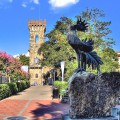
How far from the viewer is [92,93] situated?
1037cm

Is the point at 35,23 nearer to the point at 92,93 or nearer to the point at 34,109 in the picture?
the point at 34,109

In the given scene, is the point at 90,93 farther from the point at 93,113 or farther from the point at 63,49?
the point at 63,49

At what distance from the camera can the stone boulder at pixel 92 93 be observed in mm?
10211

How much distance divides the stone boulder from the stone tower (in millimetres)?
72471

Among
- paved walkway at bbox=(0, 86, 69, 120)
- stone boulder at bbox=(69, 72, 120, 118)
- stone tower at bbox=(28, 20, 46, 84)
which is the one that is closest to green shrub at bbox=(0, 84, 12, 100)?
paved walkway at bbox=(0, 86, 69, 120)

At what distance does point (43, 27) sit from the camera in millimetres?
85812

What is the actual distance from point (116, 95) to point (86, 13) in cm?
2235

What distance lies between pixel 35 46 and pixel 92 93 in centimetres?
7356

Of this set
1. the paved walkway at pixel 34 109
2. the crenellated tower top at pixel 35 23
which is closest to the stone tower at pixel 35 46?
the crenellated tower top at pixel 35 23

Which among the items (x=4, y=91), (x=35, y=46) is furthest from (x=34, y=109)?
(x=35, y=46)

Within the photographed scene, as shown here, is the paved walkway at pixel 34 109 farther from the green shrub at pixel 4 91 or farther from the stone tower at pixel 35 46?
the stone tower at pixel 35 46

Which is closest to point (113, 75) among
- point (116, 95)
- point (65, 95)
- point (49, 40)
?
point (116, 95)

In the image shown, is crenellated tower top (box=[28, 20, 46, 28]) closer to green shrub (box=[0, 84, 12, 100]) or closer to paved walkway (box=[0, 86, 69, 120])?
green shrub (box=[0, 84, 12, 100])

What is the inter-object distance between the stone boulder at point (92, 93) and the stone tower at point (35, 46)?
7247 centimetres
